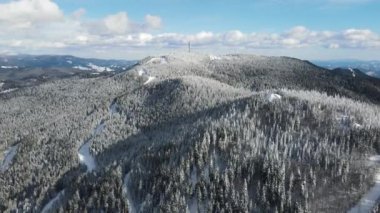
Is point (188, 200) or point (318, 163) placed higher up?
point (318, 163)

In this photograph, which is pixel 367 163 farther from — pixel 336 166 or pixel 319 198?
pixel 319 198

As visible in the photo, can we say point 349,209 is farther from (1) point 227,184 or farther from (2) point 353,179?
(1) point 227,184

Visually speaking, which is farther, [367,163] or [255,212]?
[367,163]

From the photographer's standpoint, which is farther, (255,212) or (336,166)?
(336,166)

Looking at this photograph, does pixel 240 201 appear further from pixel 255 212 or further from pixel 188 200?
pixel 188 200

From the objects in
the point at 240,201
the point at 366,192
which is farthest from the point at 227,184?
the point at 366,192

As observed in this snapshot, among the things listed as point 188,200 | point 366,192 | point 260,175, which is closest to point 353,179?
point 366,192

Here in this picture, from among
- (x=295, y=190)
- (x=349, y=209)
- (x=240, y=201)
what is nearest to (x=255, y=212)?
(x=240, y=201)
